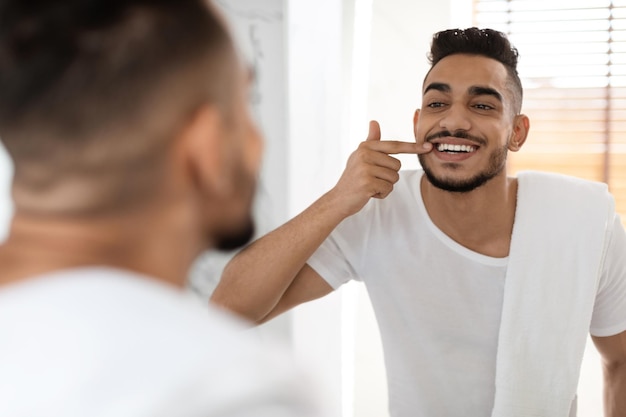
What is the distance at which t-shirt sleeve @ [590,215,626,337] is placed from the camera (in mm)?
1492

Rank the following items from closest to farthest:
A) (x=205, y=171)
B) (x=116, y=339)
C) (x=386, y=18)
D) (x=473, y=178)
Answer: (x=116, y=339), (x=205, y=171), (x=473, y=178), (x=386, y=18)

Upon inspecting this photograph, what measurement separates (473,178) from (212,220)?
964mm

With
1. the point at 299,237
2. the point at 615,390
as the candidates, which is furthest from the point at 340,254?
the point at 615,390

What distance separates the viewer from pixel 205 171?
541mm

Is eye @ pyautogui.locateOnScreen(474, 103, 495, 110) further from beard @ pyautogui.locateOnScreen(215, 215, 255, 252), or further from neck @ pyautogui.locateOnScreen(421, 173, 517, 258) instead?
beard @ pyautogui.locateOnScreen(215, 215, 255, 252)

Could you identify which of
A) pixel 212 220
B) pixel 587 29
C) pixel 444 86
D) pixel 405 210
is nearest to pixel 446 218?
pixel 405 210

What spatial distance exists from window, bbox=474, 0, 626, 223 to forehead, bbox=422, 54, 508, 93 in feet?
1.52

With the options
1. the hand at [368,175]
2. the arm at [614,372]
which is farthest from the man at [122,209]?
the arm at [614,372]

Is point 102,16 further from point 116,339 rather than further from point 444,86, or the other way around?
point 444,86

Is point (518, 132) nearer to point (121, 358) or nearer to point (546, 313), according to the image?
point (546, 313)

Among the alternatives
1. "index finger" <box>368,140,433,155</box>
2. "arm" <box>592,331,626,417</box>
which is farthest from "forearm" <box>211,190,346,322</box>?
"arm" <box>592,331,626,417</box>

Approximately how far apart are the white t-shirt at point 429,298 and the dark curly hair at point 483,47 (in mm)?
298

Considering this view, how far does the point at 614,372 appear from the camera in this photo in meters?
1.54

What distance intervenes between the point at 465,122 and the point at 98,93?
105cm
